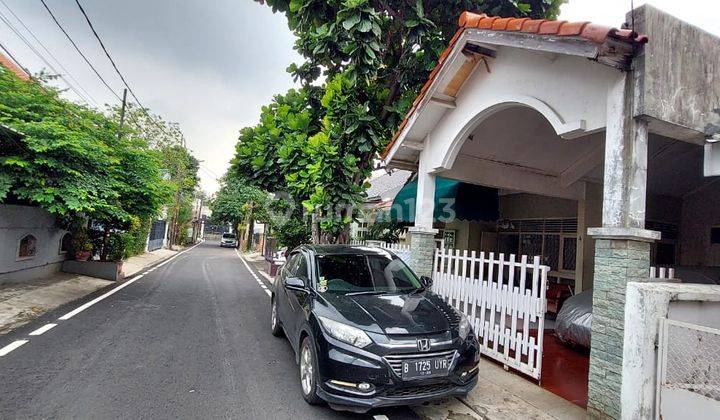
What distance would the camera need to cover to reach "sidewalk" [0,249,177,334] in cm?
654

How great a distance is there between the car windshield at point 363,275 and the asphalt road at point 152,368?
49.5 inches

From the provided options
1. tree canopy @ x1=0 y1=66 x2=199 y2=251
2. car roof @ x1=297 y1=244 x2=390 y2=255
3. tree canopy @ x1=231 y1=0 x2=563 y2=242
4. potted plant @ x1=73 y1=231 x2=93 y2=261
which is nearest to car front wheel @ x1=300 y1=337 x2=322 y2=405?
car roof @ x1=297 y1=244 x2=390 y2=255

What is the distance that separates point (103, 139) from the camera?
9.58m

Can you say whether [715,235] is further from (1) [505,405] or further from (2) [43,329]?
(2) [43,329]

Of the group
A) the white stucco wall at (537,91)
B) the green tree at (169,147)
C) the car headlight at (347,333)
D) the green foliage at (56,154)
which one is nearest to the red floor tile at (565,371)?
the car headlight at (347,333)

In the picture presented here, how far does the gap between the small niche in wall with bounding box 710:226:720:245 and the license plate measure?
24.3ft

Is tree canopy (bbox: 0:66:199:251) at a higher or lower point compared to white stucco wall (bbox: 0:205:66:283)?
higher

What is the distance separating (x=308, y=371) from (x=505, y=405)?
2097 millimetres

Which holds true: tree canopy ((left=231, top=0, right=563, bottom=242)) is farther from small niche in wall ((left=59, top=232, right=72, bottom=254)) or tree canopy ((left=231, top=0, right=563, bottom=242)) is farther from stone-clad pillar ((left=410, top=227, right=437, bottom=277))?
small niche in wall ((left=59, top=232, right=72, bottom=254))

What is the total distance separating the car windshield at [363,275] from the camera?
4.58 m

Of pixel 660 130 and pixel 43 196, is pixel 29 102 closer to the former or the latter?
pixel 43 196

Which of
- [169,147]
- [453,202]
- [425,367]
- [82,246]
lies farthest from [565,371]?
[169,147]

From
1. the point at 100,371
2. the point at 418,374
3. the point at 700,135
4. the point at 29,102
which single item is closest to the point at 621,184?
the point at 700,135

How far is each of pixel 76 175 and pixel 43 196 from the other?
724mm
